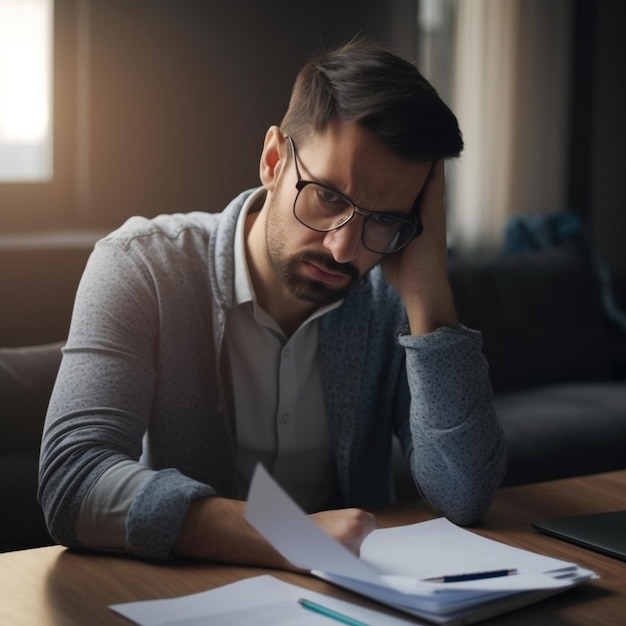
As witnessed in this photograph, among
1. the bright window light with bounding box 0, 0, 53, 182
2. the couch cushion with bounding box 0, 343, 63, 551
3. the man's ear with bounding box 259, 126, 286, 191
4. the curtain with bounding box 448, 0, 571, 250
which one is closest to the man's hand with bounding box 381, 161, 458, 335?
the man's ear with bounding box 259, 126, 286, 191

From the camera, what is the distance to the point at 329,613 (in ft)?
3.10

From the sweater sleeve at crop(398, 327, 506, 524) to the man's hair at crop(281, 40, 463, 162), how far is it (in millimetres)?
264

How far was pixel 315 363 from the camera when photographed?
1607 millimetres

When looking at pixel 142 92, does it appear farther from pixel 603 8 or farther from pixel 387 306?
pixel 603 8

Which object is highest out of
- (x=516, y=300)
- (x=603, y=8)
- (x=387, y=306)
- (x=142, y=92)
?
(x=603, y=8)

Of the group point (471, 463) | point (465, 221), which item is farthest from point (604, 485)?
point (465, 221)

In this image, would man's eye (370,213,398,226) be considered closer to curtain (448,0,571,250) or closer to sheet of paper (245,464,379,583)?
sheet of paper (245,464,379,583)

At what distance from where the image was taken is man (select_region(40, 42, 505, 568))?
132 centimetres

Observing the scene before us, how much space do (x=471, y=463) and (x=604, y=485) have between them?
0.75 feet

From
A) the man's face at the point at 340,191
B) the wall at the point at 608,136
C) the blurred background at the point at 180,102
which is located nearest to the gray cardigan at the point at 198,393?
the man's face at the point at 340,191

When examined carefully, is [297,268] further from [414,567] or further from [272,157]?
[414,567]

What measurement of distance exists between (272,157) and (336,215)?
19 centimetres

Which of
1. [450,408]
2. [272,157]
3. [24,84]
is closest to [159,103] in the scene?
[24,84]

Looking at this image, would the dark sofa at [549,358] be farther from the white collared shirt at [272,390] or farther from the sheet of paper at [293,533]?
the sheet of paper at [293,533]
